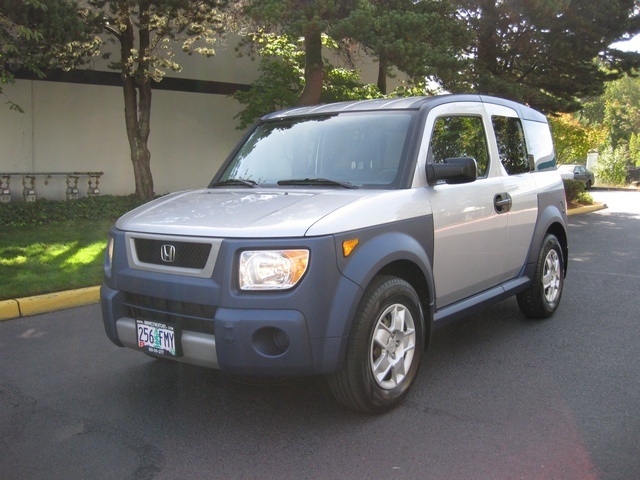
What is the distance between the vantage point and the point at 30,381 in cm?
451

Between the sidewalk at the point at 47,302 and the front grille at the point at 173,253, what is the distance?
322 centimetres

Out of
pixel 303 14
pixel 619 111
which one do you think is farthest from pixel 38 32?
pixel 619 111

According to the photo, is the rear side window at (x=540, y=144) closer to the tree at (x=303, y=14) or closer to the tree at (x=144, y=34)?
the tree at (x=303, y=14)

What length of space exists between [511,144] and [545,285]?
1377mm

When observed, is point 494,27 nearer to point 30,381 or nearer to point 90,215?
point 90,215

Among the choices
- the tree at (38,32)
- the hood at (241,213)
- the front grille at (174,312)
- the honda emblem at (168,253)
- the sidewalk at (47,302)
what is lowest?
the sidewalk at (47,302)

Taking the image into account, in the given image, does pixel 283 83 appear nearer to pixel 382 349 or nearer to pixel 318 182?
pixel 318 182

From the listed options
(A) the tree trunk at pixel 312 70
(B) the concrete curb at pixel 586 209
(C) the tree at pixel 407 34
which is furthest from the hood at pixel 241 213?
(B) the concrete curb at pixel 586 209

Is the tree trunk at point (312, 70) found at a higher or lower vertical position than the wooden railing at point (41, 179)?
higher

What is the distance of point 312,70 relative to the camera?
13148 mm

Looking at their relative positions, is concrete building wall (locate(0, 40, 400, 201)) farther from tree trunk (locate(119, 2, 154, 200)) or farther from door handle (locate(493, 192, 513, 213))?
door handle (locate(493, 192, 513, 213))

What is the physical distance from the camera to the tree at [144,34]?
38.4ft

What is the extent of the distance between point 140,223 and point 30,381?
5.26 feet

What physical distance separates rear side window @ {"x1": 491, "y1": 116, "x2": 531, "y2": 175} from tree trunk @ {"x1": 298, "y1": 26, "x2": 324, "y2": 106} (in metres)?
7.78
